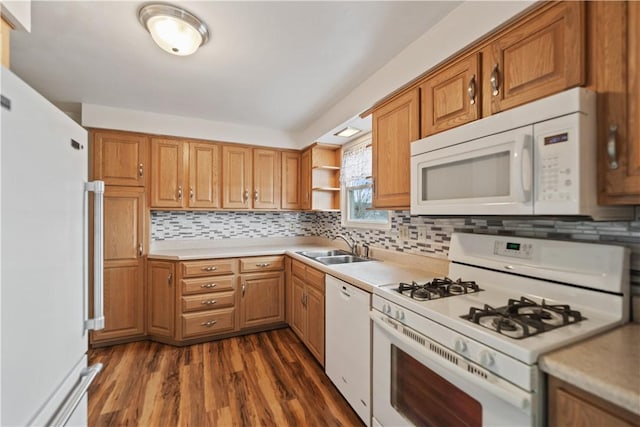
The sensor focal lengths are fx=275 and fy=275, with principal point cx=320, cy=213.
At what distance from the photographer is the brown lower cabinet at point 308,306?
2.19 meters

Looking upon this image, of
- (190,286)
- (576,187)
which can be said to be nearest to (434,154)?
(576,187)

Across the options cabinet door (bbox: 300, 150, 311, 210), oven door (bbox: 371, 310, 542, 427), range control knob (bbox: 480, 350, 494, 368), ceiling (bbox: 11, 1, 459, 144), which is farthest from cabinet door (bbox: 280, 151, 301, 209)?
range control knob (bbox: 480, 350, 494, 368)

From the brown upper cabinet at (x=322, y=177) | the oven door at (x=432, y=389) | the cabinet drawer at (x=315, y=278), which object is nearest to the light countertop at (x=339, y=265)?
the cabinet drawer at (x=315, y=278)

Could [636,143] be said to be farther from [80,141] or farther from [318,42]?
[80,141]

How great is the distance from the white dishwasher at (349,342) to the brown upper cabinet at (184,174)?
181 cm

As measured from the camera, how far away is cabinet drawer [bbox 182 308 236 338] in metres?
2.65

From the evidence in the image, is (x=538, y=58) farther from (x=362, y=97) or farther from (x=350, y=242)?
(x=350, y=242)

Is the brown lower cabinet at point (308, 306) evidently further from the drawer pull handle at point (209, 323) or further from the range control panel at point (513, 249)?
the range control panel at point (513, 249)

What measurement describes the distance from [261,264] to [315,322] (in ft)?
3.16

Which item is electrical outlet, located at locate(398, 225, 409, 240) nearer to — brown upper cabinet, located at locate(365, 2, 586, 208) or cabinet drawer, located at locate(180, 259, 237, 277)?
brown upper cabinet, located at locate(365, 2, 586, 208)

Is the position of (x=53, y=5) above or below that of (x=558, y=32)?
above

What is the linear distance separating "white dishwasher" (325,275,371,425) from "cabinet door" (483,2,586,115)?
1190 mm

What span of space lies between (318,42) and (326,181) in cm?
180

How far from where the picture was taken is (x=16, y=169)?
0.70 metres
